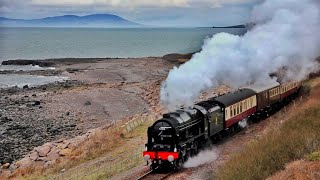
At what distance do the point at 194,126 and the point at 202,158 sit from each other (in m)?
1.91

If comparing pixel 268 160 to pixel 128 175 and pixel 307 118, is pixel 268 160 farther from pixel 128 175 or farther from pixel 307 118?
pixel 128 175

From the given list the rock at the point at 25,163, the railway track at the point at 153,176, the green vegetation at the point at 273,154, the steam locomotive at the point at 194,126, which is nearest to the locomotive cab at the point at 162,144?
the steam locomotive at the point at 194,126

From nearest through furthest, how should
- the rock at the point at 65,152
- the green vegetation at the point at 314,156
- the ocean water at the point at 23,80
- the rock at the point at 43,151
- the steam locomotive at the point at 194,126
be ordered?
the green vegetation at the point at 314,156, the steam locomotive at the point at 194,126, the rock at the point at 65,152, the rock at the point at 43,151, the ocean water at the point at 23,80

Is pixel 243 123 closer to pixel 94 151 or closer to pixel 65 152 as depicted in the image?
pixel 94 151

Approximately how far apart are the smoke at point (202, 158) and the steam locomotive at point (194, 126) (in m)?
0.31

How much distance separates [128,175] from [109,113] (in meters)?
37.2

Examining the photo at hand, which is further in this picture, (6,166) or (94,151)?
(6,166)

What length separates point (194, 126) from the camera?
24969mm

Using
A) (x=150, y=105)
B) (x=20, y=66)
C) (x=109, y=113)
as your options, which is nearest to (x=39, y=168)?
(x=109, y=113)

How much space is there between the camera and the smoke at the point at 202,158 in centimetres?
2470

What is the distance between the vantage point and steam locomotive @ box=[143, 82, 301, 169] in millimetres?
22984

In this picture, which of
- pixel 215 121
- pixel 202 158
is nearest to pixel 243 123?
pixel 215 121

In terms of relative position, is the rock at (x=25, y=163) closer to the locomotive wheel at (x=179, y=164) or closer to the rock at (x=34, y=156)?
the rock at (x=34, y=156)

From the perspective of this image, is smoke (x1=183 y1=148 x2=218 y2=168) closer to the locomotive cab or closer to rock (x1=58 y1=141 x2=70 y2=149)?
the locomotive cab
